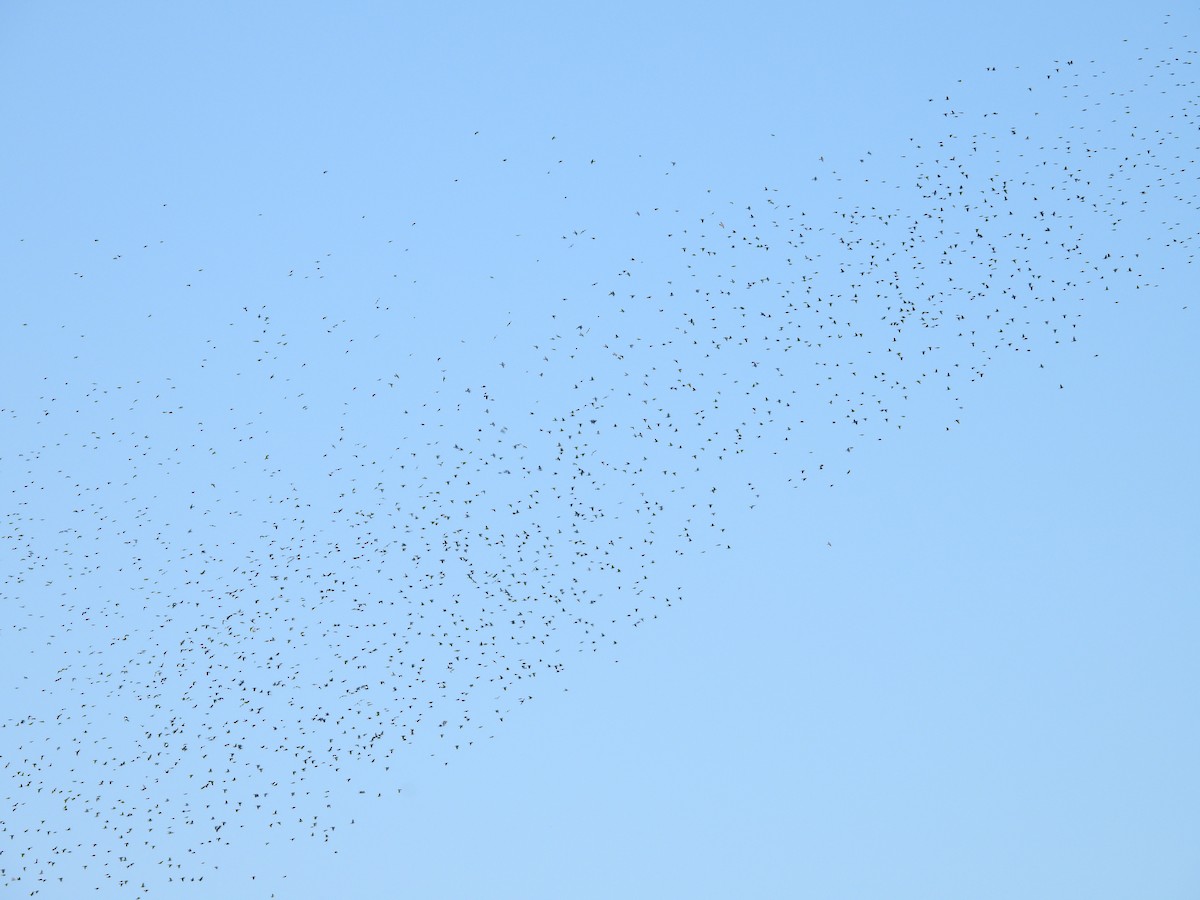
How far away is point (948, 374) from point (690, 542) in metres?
5.48

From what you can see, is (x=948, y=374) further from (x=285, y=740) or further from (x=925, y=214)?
(x=285, y=740)

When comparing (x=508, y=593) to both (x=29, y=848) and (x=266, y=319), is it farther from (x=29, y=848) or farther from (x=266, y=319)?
A: (x=29, y=848)

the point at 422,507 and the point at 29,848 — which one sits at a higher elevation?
the point at 422,507

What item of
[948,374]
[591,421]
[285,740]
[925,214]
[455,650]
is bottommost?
[285,740]

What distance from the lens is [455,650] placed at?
21.6m

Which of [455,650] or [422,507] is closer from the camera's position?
[455,650]

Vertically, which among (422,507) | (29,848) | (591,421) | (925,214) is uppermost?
(925,214)

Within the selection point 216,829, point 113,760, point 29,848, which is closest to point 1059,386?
point 216,829

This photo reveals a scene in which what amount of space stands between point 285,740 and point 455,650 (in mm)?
3375

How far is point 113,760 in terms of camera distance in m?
22.0

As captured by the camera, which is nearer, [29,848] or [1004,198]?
[29,848]

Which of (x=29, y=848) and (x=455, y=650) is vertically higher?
(x=455, y=650)

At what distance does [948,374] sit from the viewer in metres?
22.2

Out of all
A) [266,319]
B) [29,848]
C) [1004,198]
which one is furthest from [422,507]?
[1004,198]
